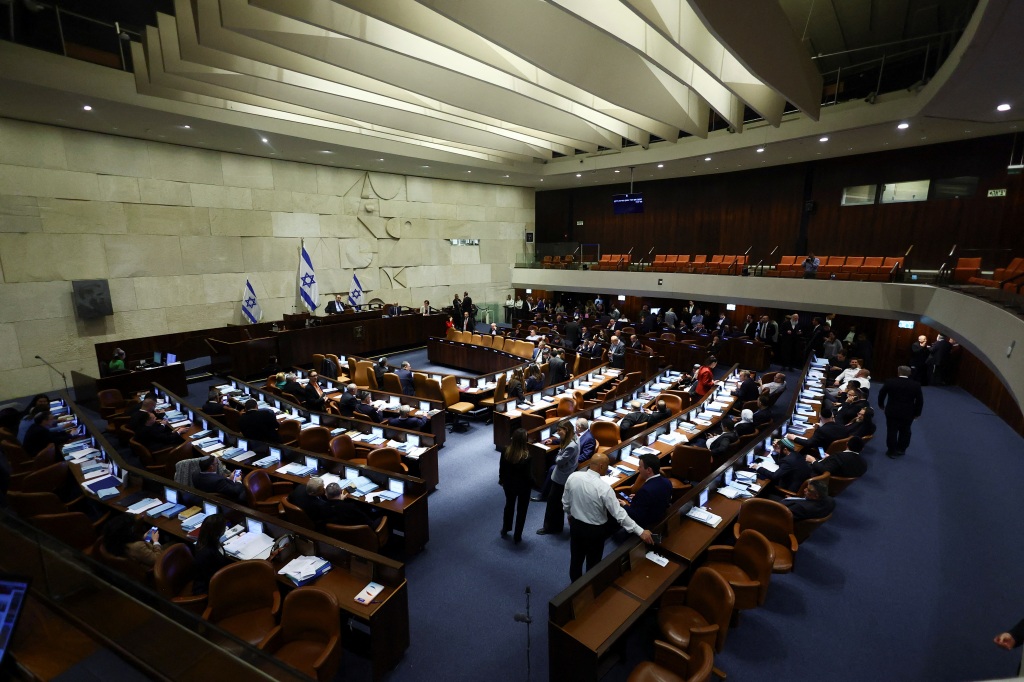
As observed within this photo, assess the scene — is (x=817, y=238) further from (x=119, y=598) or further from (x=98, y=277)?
(x=98, y=277)

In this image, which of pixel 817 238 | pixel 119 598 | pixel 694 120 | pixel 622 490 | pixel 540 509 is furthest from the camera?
pixel 817 238

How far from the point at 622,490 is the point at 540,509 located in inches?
48.8

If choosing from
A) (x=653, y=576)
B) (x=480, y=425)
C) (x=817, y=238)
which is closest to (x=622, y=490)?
(x=653, y=576)

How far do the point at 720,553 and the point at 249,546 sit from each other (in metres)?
4.18

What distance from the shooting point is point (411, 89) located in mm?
7934

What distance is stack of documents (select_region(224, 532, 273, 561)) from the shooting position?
12.8 feet

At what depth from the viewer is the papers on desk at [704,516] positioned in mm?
4486

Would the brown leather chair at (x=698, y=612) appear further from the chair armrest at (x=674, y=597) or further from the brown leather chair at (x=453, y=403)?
the brown leather chair at (x=453, y=403)

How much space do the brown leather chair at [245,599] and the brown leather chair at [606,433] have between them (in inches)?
184

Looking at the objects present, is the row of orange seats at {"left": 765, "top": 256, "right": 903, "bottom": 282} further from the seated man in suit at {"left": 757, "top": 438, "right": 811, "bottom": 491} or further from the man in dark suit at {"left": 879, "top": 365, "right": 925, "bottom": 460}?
the seated man in suit at {"left": 757, "top": 438, "right": 811, "bottom": 491}

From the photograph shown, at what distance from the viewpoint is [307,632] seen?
3.26 meters

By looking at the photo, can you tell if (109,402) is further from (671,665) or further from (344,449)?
(671,665)

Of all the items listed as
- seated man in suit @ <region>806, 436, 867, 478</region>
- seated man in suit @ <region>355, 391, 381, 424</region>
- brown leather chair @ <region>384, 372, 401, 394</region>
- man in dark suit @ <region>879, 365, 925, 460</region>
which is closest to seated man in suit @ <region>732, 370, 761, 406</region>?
man in dark suit @ <region>879, 365, 925, 460</region>

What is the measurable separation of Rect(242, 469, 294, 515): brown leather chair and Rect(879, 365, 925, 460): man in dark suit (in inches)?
340
